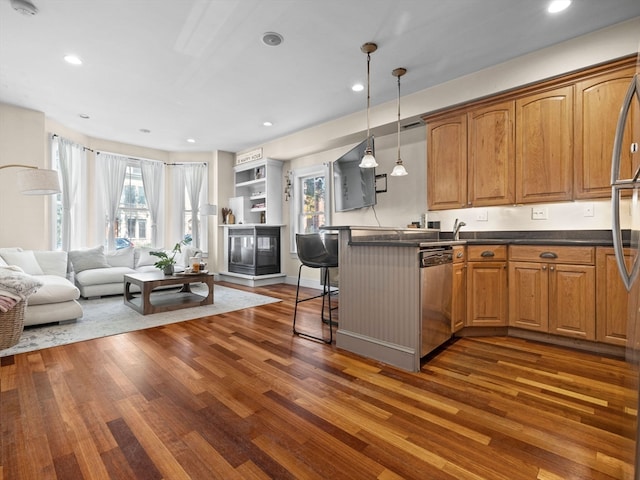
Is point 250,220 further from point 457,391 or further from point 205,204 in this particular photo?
point 457,391

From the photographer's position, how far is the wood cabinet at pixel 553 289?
8.59 ft

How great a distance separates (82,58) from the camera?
3137 mm

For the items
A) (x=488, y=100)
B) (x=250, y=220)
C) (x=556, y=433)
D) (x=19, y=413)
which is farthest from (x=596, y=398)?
(x=250, y=220)

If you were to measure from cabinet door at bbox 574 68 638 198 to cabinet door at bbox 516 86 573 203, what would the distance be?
0.07 metres

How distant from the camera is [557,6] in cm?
238

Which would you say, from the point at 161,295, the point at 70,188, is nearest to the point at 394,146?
the point at 161,295

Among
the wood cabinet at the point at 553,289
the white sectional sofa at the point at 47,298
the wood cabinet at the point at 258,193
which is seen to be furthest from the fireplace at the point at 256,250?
the wood cabinet at the point at 553,289

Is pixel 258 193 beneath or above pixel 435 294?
above

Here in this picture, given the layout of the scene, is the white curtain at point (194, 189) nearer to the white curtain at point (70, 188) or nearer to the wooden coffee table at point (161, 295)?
the white curtain at point (70, 188)

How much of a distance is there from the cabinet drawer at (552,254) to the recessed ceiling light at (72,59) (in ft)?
15.7

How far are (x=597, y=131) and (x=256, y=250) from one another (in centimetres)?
504

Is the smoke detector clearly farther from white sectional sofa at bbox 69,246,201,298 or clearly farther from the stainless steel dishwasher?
the stainless steel dishwasher

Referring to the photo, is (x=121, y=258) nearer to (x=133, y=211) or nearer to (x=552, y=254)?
(x=133, y=211)

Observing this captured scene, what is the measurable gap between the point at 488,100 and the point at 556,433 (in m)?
3.11
